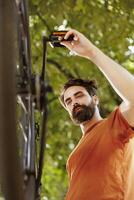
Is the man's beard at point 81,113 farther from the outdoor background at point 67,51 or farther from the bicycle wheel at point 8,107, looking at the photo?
the bicycle wheel at point 8,107

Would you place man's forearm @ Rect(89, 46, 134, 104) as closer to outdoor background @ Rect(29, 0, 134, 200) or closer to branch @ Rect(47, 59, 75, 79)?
outdoor background @ Rect(29, 0, 134, 200)

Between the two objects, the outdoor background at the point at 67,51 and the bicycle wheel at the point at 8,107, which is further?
the outdoor background at the point at 67,51

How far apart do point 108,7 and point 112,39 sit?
0.95ft

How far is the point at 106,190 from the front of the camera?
6.44ft

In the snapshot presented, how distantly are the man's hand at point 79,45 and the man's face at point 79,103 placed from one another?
0.82 ft

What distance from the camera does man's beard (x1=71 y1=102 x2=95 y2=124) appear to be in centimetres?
221

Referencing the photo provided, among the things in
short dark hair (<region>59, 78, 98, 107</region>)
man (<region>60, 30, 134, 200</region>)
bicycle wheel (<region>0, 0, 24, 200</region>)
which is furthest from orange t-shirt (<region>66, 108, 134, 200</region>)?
bicycle wheel (<region>0, 0, 24, 200</region>)

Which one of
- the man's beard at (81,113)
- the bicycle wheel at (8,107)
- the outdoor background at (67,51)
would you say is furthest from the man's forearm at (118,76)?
the bicycle wheel at (8,107)

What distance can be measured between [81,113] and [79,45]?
31 cm

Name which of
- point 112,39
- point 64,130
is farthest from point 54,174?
point 112,39

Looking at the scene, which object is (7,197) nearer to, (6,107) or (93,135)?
(6,107)

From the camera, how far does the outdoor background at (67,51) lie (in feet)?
11.5

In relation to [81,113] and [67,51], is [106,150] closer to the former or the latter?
[81,113]

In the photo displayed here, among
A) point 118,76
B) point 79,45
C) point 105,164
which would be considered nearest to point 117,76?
point 118,76
